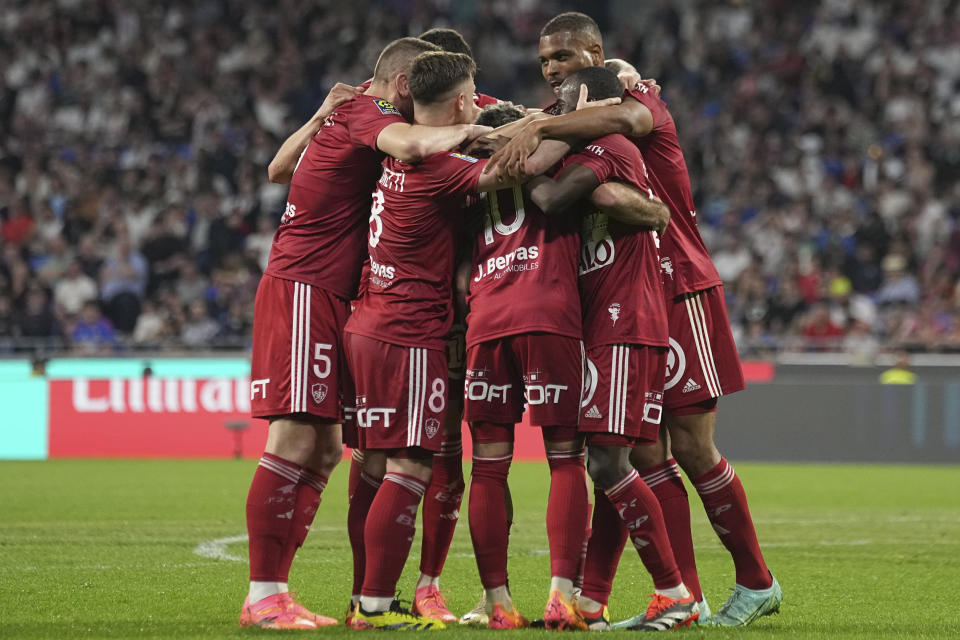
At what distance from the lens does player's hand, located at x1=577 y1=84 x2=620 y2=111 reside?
5.48 meters

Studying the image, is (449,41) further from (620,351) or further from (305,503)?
(305,503)

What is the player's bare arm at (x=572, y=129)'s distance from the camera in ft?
17.2

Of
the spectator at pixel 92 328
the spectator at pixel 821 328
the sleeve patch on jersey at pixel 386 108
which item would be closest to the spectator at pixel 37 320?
the spectator at pixel 92 328


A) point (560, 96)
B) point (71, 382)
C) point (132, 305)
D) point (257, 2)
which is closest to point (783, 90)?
point (257, 2)

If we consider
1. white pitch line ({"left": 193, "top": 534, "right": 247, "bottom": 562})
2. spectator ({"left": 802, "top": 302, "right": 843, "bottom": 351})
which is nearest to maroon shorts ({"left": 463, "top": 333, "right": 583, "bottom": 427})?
white pitch line ({"left": 193, "top": 534, "right": 247, "bottom": 562})

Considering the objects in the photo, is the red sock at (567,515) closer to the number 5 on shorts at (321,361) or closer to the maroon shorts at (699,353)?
the maroon shorts at (699,353)

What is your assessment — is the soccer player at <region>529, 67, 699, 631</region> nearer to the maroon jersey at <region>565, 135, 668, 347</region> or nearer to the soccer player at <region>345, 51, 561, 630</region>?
the maroon jersey at <region>565, 135, 668, 347</region>

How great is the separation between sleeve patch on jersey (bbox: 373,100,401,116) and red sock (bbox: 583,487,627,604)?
5.79 feet

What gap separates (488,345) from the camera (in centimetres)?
538

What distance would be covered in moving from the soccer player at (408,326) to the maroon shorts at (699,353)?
98cm

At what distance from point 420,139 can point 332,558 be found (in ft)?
11.2

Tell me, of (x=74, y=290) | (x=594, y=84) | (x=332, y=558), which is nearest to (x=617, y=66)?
(x=594, y=84)

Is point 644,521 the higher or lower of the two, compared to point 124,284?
lower

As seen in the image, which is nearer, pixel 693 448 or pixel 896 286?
pixel 693 448
